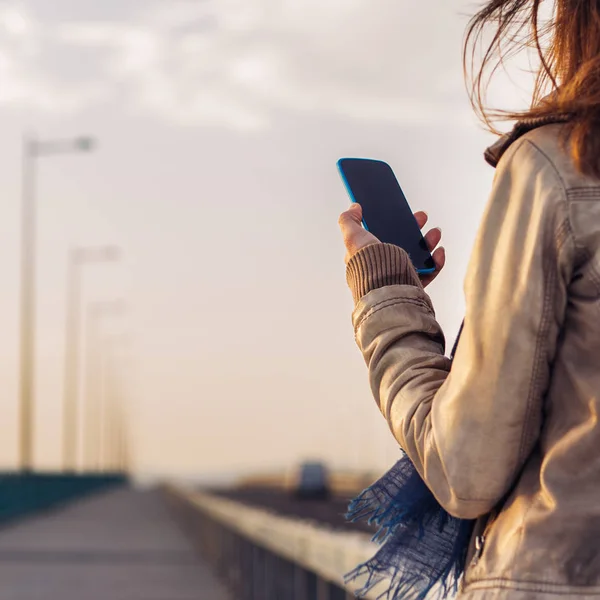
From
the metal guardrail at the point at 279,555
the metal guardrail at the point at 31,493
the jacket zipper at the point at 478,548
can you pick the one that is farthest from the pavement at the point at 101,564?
the jacket zipper at the point at 478,548

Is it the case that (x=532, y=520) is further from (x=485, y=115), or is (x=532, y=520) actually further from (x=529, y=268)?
(x=485, y=115)

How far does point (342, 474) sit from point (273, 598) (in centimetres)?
9364

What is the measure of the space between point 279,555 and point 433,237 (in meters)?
7.89

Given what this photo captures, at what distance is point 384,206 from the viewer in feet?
10.2

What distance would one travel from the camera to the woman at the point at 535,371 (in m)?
2.27

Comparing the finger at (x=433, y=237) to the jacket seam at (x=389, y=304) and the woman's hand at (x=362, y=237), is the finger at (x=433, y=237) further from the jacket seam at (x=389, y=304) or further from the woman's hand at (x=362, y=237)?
the jacket seam at (x=389, y=304)

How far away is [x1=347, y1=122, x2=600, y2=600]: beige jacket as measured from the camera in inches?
89.2

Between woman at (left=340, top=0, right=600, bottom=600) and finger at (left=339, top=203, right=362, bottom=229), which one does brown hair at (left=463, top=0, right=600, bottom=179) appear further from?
finger at (left=339, top=203, right=362, bottom=229)

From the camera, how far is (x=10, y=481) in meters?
38.1

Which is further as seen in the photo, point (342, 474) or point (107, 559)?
point (342, 474)

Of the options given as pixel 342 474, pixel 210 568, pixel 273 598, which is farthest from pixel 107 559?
pixel 342 474

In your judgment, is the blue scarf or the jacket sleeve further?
the blue scarf

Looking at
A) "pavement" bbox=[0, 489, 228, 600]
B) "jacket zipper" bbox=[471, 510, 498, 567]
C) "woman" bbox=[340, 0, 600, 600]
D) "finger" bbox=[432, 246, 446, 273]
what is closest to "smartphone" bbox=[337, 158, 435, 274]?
"finger" bbox=[432, 246, 446, 273]

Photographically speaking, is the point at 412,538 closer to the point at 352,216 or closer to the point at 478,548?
the point at 478,548
